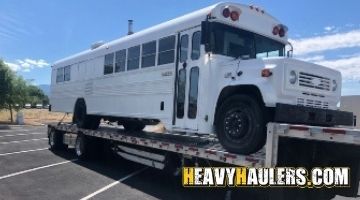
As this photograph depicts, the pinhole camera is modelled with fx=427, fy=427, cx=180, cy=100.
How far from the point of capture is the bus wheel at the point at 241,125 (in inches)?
267

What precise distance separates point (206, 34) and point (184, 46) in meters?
1.08

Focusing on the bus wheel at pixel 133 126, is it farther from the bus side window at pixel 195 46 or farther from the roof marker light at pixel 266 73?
the roof marker light at pixel 266 73

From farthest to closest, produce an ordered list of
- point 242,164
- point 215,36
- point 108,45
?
1. point 108,45
2. point 215,36
3. point 242,164

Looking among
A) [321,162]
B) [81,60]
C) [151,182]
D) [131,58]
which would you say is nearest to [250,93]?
[321,162]

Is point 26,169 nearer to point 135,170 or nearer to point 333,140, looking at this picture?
point 135,170

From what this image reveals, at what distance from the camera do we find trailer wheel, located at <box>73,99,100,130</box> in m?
14.4

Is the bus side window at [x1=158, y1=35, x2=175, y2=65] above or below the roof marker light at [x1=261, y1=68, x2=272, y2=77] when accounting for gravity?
above

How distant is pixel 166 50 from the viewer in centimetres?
967

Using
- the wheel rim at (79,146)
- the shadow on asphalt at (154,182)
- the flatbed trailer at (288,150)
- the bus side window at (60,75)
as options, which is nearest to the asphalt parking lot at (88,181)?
the shadow on asphalt at (154,182)

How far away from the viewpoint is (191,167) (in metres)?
8.29

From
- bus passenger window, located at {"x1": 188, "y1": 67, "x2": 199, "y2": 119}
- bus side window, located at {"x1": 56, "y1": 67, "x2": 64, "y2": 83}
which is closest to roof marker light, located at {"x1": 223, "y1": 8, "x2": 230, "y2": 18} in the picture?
bus passenger window, located at {"x1": 188, "y1": 67, "x2": 199, "y2": 119}

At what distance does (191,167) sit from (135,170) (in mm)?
3934

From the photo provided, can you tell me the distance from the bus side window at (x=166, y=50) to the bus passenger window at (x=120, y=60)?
7.66ft

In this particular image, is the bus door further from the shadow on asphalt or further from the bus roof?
the shadow on asphalt
